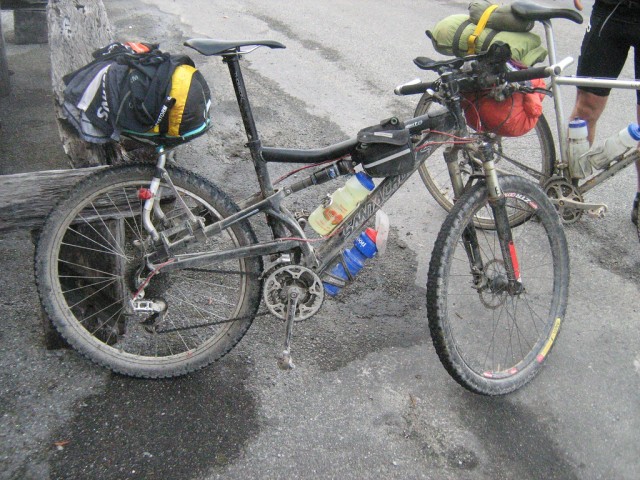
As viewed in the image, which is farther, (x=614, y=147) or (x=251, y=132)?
(x=614, y=147)

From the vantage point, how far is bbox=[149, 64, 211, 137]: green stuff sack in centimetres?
238

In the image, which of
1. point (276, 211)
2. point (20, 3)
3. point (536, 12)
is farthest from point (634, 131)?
point (20, 3)

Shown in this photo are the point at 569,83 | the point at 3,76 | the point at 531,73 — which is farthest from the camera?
the point at 3,76

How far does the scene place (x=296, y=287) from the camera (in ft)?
8.94

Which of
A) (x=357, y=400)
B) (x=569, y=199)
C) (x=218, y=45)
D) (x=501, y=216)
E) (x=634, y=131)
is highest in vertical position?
Result: (x=218, y=45)

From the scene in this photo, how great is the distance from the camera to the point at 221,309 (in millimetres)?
3363

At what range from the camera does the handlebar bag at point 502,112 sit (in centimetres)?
271

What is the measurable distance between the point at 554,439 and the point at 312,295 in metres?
1.27

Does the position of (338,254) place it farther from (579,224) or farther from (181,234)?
(579,224)

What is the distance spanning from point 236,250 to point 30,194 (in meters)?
1.03

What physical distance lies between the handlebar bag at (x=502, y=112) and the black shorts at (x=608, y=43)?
4.51ft

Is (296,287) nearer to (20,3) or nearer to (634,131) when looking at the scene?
(634,131)

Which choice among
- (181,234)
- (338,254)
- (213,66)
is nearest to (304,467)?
(338,254)

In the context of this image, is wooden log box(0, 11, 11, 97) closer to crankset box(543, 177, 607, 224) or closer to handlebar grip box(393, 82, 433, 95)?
handlebar grip box(393, 82, 433, 95)
